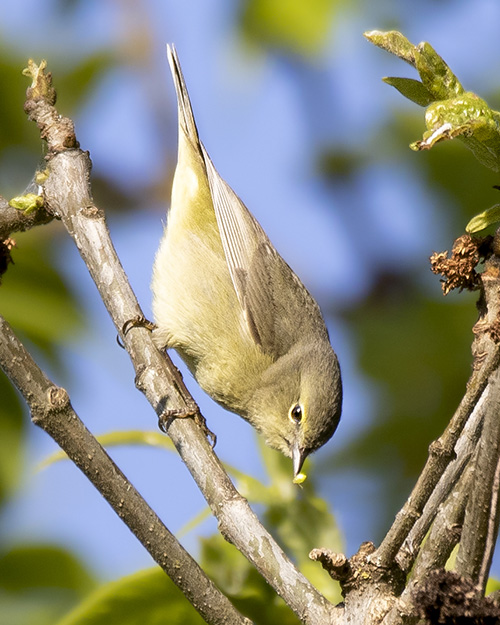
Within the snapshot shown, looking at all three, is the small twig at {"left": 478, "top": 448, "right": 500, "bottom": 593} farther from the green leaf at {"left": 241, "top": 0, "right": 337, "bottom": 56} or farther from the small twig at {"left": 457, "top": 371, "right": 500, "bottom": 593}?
the green leaf at {"left": 241, "top": 0, "right": 337, "bottom": 56}

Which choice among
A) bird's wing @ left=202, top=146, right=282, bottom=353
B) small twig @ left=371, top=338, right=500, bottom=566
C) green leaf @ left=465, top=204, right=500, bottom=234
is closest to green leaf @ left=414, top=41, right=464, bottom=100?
green leaf @ left=465, top=204, right=500, bottom=234

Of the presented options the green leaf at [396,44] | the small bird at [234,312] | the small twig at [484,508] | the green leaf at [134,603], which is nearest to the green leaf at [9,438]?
the green leaf at [134,603]

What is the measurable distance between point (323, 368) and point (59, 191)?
2086mm

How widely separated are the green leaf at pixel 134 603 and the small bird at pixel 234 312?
207 centimetres

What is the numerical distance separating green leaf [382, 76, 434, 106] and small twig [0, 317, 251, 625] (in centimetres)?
118

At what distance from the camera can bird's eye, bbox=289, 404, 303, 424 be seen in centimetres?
466

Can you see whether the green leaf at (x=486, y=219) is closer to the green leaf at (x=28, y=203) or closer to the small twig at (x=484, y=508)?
the small twig at (x=484, y=508)

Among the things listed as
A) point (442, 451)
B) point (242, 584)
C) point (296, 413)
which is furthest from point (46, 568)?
point (296, 413)

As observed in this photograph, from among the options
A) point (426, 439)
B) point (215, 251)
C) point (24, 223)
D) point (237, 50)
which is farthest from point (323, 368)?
point (24, 223)

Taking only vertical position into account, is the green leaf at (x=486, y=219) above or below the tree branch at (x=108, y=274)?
below

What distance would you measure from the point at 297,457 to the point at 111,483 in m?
1.58

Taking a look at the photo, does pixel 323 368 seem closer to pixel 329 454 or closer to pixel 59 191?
pixel 329 454

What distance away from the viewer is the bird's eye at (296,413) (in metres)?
4.66

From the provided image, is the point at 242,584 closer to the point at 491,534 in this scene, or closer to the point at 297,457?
the point at 297,457
